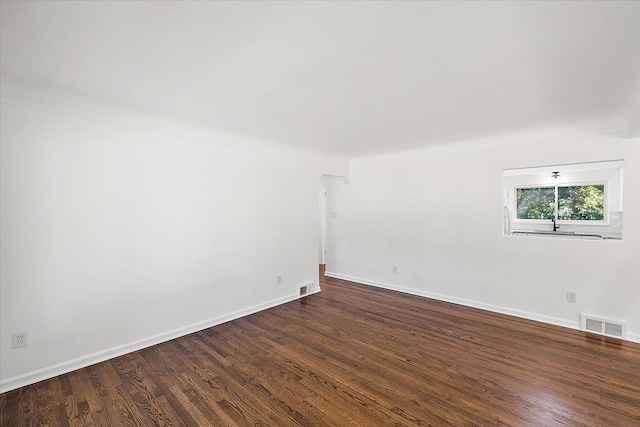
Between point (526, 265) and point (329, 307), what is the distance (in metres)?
2.74

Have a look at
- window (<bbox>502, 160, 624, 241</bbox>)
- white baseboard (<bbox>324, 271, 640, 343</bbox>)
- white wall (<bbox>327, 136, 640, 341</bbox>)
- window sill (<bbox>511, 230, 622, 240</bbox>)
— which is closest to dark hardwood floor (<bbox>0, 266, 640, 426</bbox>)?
white baseboard (<bbox>324, 271, 640, 343</bbox>)

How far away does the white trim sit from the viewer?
90.7 inches

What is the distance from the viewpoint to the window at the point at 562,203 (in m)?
4.56

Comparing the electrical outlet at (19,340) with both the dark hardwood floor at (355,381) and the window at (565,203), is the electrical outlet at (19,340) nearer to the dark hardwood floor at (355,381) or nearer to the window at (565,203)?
the dark hardwood floor at (355,381)

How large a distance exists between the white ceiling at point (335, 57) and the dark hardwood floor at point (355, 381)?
244 centimetres

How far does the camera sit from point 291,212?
15.0ft

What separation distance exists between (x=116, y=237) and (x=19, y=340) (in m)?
1.05

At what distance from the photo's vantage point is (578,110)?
111 inches

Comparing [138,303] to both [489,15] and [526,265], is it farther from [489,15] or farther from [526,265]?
[526,265]

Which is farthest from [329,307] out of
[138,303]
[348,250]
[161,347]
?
[138,303]

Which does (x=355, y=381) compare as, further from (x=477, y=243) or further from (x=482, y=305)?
(x=477, y=243)

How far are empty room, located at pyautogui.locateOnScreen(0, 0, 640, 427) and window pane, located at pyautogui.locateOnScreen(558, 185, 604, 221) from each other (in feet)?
0.12

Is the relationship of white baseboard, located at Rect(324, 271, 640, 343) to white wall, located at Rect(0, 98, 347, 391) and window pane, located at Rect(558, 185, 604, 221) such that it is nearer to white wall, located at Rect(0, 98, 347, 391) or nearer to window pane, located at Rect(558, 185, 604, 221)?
white wall, located at Rect(0, 98, 347, 391)

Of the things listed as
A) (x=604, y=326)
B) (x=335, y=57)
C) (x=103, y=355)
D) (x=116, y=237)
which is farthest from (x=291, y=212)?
(x=604, y=326)
